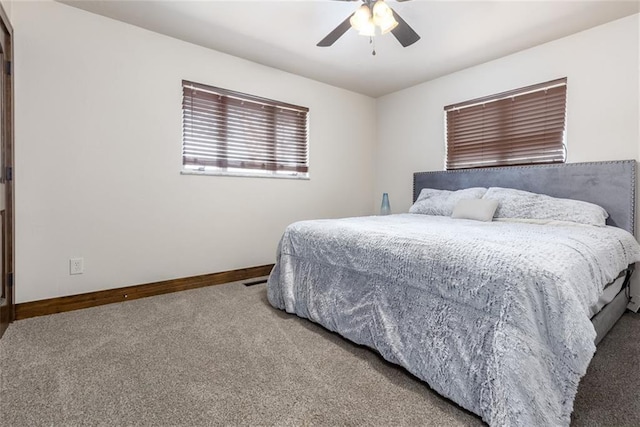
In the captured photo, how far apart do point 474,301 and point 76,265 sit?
2781 mm

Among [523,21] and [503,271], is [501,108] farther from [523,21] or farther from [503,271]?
[503,271]

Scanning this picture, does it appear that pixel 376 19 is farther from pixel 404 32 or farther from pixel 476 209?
pixel 476 209

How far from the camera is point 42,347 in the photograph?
1.78 metres

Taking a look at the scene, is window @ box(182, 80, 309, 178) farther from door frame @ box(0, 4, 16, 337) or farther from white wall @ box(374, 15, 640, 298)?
white wall @ box(374, 15, 640, 298)

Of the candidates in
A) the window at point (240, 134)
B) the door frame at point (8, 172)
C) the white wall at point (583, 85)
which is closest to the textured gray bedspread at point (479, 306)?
the white wall at point (583, 85)

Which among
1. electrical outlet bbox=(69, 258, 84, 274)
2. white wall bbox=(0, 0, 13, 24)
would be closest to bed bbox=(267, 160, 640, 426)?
electrical outlet bbox=(69, 258, 84, 274)

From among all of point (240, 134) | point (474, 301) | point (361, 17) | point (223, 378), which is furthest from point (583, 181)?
point (240, 134)

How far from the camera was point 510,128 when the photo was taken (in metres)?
3.13

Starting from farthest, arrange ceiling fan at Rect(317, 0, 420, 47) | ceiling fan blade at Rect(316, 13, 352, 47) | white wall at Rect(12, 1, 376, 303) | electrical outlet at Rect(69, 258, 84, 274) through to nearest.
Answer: electrical outlet at Rect(69, 258, 84, 274), white wall at Rect(12, 1, 376, 303), ceiling fan blade at Rect(316, 13, 352, 47), ceiling fan at Rect(317, 0, 420, 47)

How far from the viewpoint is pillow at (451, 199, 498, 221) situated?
8.53 feet

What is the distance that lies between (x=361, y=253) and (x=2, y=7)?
270cm

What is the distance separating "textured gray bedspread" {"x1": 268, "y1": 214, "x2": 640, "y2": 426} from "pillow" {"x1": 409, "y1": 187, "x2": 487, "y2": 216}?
109 centimetres

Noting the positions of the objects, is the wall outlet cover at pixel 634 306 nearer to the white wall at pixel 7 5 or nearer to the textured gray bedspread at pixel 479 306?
the textured gray bedspread at pixel 479 306

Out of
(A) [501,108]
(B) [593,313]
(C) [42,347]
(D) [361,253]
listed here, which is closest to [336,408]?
(D) [361,253]
